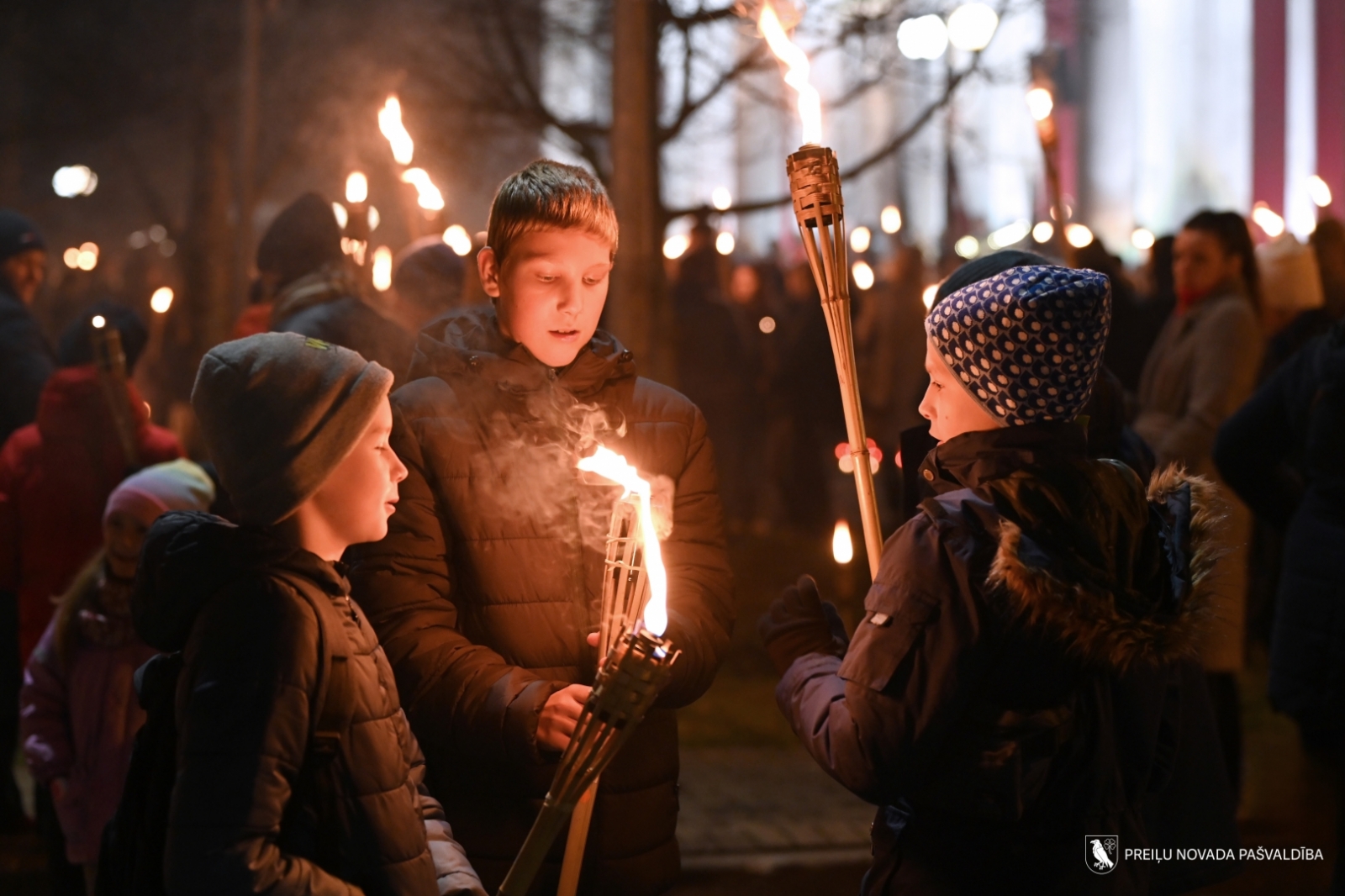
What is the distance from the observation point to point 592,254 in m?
3.06

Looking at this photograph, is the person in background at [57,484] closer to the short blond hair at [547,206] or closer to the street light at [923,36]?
the short blond hair at [547,206]

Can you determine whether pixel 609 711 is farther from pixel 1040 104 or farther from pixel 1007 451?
pixel 1040 104

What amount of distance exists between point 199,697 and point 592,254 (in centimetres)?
139

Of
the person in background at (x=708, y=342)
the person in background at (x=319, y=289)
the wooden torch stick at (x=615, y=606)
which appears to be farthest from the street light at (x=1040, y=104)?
the person in background at (x=708, y=342)

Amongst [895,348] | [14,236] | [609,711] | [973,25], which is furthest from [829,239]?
[895,348]

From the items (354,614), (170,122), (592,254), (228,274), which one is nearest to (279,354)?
(354,614)

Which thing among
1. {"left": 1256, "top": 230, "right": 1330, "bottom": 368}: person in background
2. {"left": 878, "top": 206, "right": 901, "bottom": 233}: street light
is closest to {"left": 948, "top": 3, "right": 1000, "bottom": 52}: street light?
{"left": 1256, "top": 230, "right": 1330, "bottom": 368}: person in background

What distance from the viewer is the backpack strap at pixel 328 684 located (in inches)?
85.2

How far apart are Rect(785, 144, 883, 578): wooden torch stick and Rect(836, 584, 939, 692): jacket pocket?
0.48 ft

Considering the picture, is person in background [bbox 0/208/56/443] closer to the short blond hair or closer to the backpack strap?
the short blond hair

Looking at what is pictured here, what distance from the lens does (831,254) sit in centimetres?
269

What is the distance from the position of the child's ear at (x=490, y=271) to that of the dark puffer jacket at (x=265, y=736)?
100 centimetres

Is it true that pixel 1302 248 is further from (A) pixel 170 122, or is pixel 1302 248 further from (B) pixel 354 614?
(A) pixel 170 122

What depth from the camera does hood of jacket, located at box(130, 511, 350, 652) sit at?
7.14 ft
